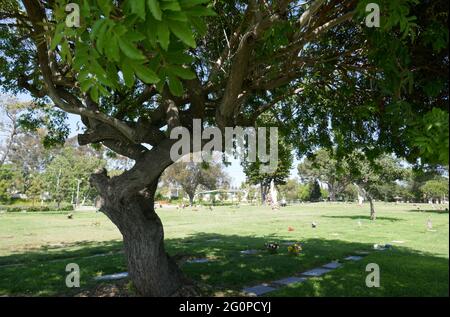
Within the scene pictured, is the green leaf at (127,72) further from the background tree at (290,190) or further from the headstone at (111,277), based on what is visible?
the background tree at (290,190)

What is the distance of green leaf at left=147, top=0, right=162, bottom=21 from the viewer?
198 centimetres

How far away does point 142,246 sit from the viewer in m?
7.48

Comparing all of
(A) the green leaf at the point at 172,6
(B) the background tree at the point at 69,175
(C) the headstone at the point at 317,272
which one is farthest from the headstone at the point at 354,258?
(B) the background tree at the point at 69,175

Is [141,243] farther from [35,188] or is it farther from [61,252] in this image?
[35,188]

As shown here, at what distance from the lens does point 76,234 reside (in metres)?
22.2

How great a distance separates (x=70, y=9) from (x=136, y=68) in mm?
1057

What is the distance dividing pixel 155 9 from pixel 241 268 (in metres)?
9.88

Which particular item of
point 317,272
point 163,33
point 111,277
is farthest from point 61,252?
point 163,33

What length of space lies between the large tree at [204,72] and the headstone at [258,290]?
→ 1.57m

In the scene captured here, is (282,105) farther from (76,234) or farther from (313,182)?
(313,182)

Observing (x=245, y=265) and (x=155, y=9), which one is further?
(x=245, y=265)

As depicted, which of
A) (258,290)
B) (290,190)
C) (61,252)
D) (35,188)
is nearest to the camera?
(258,290)

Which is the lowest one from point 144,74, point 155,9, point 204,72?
point 144,74

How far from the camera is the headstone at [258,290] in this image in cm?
823
